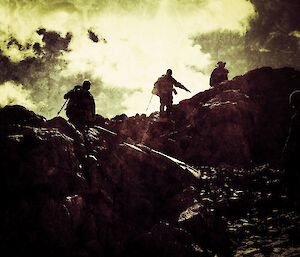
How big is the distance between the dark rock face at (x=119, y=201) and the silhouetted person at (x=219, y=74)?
1369 centimetres

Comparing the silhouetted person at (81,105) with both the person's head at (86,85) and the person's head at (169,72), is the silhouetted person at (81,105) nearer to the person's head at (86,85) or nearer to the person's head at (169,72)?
the person's head at (86,85)

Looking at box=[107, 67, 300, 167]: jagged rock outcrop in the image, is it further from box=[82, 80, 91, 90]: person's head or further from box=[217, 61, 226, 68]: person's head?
box=[82, 80, 91, 90]: person's head

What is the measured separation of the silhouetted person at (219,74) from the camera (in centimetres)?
3067

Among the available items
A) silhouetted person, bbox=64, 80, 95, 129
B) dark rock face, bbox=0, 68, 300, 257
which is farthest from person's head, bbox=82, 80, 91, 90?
dark rock face, bbox=0, 68, 300, 257

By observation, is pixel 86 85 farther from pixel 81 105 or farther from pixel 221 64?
pixel 221 64

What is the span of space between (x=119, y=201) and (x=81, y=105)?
560cm

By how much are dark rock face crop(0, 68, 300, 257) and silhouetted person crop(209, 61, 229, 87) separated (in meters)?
A: 13.7

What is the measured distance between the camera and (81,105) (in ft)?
52.0

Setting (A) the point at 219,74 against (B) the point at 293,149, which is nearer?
(B) the point at 293,149

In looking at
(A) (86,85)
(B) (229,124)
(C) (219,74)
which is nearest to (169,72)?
(B) (229,124)

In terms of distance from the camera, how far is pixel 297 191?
12.5m

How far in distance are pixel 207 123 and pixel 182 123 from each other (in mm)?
2832

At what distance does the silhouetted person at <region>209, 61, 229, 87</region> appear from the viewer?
30.7 metres

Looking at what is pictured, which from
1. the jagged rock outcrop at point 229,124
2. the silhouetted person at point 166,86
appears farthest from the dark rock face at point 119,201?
the silhouetted person at point 166,86
